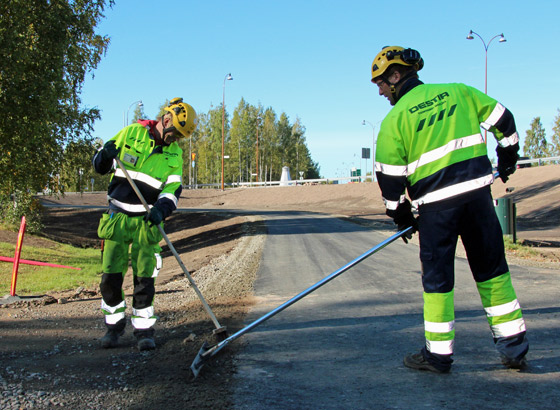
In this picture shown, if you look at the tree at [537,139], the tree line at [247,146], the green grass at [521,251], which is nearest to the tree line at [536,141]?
the tree at [537,139]

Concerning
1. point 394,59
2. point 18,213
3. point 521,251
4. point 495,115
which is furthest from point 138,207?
point 18,213

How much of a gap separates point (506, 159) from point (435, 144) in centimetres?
85

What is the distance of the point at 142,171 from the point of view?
4.51 meters

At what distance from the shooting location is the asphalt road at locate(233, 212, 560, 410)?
2.88m

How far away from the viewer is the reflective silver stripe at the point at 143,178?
448 cm

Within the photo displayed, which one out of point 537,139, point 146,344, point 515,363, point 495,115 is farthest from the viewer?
point 537,139

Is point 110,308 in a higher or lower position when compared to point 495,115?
lower

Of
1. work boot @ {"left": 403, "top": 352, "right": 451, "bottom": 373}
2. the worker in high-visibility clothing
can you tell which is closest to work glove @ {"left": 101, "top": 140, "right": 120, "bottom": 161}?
the worker in high-visibility clothing

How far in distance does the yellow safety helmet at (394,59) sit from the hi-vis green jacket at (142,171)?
2077mm

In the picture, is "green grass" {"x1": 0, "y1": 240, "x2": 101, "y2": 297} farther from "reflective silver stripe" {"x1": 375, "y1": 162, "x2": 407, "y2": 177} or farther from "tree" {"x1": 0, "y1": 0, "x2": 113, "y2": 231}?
"reflective silver stripe" {"x1": 375, "y1": 162, "x2": 407, "y2": 177}

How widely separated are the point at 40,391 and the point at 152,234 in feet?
5.42

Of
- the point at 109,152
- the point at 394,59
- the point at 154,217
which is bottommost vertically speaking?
the point at 154,217

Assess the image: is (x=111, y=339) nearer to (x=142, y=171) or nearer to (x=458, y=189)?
(x=142, y=171)

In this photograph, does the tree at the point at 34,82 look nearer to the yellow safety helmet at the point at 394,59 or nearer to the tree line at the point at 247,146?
the yellow safety helmet at the point at 394,59
